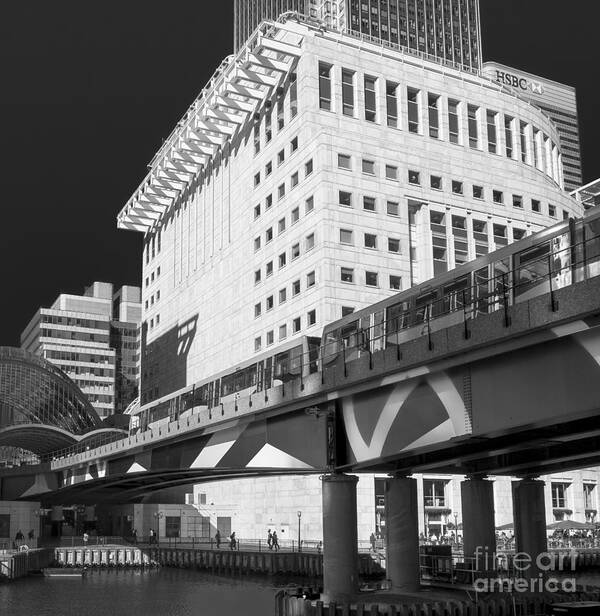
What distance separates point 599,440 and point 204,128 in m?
75.9

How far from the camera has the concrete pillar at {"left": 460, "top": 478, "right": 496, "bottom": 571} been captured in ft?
159

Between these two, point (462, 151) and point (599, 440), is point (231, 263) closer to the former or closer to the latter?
point (462, 151)

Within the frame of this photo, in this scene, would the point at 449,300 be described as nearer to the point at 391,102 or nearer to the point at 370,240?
Answer: the point at 370,240

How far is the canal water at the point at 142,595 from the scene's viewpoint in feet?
173

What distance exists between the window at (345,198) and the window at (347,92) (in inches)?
369

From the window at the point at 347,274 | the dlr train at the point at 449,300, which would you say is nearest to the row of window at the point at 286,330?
the window at the point at 347,274

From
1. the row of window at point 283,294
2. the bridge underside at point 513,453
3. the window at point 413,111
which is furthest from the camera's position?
the window at point 413,111

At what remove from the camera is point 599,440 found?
1672 inches

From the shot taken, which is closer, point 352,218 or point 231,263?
point 352,218

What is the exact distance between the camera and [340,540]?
1459 inches

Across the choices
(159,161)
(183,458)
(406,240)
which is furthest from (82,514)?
(183,458)

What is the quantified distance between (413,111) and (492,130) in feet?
35.4

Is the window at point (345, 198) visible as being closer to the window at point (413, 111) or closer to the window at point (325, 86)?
the window at point (325, 86)

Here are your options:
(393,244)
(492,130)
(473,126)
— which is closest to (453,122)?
(473,126)
